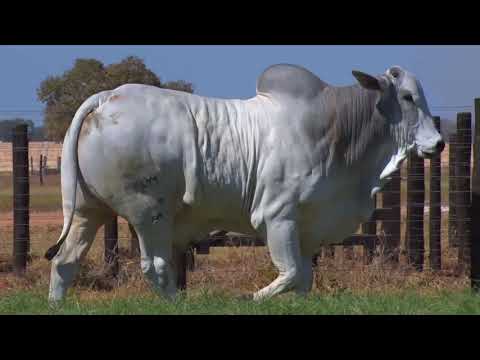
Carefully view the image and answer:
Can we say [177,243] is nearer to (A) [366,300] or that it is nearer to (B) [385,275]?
(A) [366,300]

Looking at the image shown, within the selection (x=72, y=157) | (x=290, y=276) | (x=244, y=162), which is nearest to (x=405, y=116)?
(x=244, y=162)

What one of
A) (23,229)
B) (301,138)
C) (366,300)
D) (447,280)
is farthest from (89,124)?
(447,280)

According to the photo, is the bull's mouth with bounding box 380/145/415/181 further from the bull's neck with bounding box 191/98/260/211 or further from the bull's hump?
the bull's neck with bounding box 191/98/260/211

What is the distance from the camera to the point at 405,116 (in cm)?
901

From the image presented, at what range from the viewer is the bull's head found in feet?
29.4

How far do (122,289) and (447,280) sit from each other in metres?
3.76

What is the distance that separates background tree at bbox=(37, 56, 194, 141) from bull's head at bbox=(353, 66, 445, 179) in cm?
1494

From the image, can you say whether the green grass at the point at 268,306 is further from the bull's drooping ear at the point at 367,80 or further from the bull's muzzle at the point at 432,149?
the bull's drooping ear at the point at 367,80

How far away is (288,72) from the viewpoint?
901 centimetres

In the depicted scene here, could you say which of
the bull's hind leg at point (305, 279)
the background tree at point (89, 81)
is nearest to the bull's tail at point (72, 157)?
the bull's hind leg at point (305, 279)

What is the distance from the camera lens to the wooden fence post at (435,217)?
41.3 feet

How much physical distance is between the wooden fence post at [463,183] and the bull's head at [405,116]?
3.15 meters

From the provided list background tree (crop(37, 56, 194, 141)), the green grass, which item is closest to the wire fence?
the green grass

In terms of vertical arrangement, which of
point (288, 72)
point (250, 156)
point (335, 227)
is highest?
point (288, 72)
